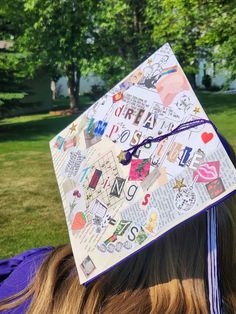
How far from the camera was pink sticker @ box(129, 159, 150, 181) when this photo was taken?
50.6 inches

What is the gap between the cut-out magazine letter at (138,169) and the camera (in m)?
1.18

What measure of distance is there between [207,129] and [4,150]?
13.7m

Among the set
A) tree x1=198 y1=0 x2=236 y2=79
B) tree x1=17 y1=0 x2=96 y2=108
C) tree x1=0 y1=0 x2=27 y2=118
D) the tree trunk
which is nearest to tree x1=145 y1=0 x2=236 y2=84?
tree x1=198 y1=0 x2=236 y2=79

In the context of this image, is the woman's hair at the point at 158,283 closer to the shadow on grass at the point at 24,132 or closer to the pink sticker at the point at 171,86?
the pink sticker at the point at 171,86

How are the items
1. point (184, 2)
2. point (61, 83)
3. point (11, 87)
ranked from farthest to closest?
1. point (61, 83)
2. point (11, 87)
3. point (184, 2)

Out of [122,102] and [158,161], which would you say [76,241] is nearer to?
[158,161]

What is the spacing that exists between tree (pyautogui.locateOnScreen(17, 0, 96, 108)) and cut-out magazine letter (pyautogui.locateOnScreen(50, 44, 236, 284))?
71.0ft

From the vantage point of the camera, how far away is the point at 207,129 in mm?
1239

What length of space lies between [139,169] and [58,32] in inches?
898

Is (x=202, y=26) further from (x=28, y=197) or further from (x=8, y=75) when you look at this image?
(x=28, y=197)

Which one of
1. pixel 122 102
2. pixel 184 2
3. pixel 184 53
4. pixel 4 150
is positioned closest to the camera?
pixel 122 102

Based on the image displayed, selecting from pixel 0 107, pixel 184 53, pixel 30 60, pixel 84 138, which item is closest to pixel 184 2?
pixel 184 53

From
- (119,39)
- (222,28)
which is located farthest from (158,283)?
(119,39)

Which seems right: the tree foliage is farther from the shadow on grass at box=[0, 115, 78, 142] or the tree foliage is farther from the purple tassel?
the purple tassel
